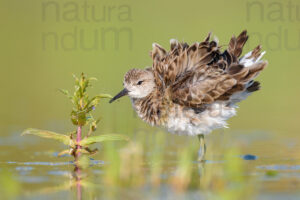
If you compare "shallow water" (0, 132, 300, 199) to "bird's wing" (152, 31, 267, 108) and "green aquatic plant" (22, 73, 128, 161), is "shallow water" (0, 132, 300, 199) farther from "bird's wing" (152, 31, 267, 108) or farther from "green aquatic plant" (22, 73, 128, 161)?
"bird's wing" (152, 31, 267, 108)

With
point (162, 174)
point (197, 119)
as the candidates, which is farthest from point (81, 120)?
point (197, 119)

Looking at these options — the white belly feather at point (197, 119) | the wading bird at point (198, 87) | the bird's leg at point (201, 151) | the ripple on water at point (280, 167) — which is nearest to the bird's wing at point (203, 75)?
the wading bird at point (198, 87)

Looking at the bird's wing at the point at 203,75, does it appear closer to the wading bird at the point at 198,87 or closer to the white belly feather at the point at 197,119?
the wading bird at the point at 198,87

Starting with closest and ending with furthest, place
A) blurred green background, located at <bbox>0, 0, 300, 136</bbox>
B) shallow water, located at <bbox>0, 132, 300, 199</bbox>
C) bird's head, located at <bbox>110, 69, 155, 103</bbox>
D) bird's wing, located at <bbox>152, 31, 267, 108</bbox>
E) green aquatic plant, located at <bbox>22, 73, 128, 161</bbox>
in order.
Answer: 1. shallow water, located at <bbox>0, 132, 300, 199</bbox>
2. green aquatic plant, located at <bbox>22, 73, 128, 161</bbox>
3. bird's wing, located at <bbox>152, 31, 267, 108</bbox>
4. bird's head, located at <bbox>110, 69, 155, 103</bbox>
5. blurred green background, located at <bbox>0, 0, 300, 136</bbox>

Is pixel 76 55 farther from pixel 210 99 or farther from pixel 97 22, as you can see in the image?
pixel 210 99

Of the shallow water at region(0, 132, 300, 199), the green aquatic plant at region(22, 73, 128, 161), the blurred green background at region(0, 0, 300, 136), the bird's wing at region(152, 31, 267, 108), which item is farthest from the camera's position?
the blurred green background at region(0, 0, 300, 136)

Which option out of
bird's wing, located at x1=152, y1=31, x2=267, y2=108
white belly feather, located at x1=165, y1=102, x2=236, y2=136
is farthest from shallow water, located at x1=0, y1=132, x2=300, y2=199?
bird's wing, located at x1=152, y1=31, x2=267, y2=108

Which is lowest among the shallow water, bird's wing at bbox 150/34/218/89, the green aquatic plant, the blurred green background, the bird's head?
the shallow water
